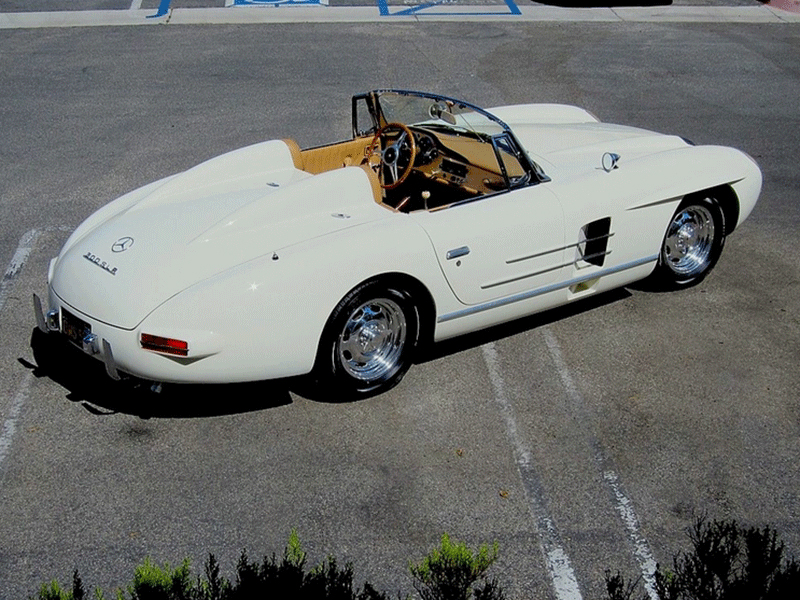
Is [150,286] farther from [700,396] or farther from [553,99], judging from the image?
[553,99]

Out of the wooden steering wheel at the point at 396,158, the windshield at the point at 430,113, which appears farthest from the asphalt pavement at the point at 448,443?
the windshield at the point at 430,113

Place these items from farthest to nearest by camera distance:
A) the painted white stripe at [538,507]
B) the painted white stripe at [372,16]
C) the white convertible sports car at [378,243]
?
the painted white stripe at [372,16] → the white convertible sports car at [378,243] → the painted white stripe at [538,507]

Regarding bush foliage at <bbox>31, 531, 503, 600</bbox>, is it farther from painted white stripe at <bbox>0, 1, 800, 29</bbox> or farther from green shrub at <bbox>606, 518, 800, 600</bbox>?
painted white stripe at <bbox>0, 1, 800, 29</bbox>

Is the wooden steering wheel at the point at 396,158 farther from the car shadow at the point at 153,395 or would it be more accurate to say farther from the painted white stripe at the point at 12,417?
the painted white stripe at the point at 12,417

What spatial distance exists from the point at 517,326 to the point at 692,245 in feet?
4.69

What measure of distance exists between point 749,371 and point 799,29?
10.4 meters

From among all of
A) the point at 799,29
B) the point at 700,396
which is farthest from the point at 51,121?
the point at 799,29

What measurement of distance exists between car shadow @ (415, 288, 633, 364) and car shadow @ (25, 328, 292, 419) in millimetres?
984

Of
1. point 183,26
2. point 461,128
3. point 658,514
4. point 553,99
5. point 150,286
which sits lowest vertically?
point 183,26

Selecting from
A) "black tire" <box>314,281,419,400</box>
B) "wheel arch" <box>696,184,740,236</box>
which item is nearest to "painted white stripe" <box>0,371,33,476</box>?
"black tire" <box>314,281,419,400</box>

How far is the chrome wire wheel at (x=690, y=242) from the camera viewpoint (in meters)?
6.73

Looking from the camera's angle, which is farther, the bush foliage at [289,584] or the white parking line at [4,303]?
the white parking line at [4,303]

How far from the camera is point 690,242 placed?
22.5 feet

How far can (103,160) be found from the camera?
368 inches
